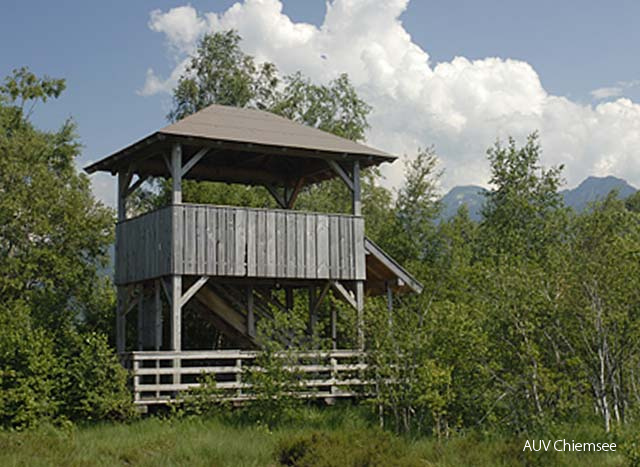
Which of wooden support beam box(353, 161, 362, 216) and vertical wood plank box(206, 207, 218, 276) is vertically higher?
wooden support beam box(353, 161, 362, 216)

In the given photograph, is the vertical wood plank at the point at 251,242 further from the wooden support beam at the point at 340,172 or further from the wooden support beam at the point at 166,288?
the wooden support beam at the point at 340,172

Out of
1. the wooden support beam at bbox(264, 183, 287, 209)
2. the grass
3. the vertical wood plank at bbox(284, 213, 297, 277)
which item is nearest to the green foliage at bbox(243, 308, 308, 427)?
the grass

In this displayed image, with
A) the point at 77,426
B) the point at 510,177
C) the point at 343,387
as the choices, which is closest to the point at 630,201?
the point at 510,177

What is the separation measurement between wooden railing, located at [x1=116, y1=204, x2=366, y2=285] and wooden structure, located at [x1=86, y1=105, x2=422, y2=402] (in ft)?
0.08

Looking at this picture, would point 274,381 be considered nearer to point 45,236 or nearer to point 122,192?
point 122,192

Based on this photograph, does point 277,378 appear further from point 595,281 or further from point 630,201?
point 630,201

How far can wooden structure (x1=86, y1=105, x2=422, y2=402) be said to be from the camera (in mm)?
19953

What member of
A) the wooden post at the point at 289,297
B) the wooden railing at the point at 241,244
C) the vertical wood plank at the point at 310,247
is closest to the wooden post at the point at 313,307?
the wooden post at the point at 289,297

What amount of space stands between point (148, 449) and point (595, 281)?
Result: 879 centimetres

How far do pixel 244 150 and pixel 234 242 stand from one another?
2.14 meters

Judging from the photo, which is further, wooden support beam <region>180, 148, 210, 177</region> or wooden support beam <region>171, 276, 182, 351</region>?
wooden support beam <region>180, 148, 210, 177</region>

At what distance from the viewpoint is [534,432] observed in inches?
634

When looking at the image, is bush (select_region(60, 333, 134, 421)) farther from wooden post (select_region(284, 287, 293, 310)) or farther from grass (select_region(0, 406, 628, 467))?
wooden post (select_region(284, 287, 293, 310))

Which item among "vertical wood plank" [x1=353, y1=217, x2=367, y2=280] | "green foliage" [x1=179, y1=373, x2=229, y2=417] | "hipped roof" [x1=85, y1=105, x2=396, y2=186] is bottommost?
"green foliage" [x1=179, y1=373, x2=229, y2=417]
